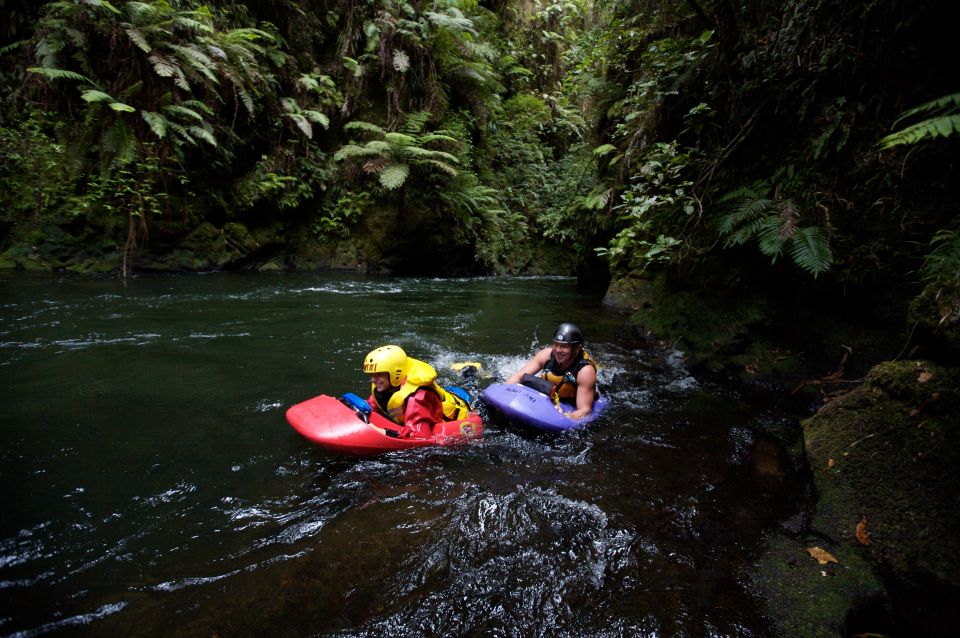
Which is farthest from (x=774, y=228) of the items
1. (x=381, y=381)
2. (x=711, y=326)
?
(x=381, y=381)

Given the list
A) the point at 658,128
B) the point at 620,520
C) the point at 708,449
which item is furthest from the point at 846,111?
the point at 620,520

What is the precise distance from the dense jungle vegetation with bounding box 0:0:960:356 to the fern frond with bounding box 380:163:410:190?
0.06m

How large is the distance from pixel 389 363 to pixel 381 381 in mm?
212

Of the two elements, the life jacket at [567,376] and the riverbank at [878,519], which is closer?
the riverbank at [878,519]

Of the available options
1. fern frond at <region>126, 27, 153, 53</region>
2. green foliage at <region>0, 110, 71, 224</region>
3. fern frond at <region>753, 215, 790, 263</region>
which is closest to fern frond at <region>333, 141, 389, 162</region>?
fern frond at <region>126, 27, 153, 53</region>

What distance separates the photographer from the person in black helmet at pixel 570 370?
4281 mm

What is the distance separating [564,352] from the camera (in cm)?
438

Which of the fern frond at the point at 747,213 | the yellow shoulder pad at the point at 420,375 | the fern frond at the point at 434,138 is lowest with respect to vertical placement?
the yellow shoulder pad at the point at 420,375

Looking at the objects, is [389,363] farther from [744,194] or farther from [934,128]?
[744,194]

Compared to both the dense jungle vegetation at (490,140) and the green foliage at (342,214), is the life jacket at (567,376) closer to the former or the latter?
the dense jungle vegetation at (490,140)

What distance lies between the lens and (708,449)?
362 cm

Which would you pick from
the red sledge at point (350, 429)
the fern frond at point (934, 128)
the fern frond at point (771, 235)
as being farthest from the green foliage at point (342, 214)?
the fern frond at point (934, 128)

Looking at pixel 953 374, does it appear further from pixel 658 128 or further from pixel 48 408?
pixel 48 408

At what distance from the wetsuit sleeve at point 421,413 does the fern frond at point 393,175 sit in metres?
8.93
